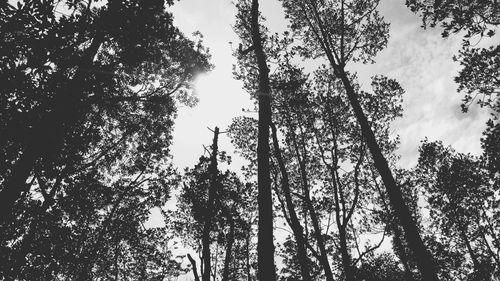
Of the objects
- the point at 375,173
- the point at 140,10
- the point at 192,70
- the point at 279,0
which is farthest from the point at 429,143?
the point at 140,10

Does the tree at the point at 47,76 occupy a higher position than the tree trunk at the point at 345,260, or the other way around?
the tree at the point at 47,76

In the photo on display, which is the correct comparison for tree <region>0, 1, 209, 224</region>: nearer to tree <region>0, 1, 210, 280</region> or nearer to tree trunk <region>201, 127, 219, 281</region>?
tree <region>0, 1, 210, 280</region>

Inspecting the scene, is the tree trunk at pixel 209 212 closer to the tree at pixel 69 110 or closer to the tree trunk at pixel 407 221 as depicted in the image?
the tree at pixel 69 110

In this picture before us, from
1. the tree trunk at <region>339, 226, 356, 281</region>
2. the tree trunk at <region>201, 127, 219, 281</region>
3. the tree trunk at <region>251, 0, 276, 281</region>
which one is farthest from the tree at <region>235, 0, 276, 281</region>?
the tree trunk at <region>339, 226, 356, 281</region>

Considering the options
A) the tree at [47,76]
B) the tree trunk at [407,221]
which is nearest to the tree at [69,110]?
the tree at [47,76]

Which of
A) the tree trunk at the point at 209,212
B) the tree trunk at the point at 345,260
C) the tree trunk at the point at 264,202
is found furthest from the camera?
the tree trunk at the point at 345,260

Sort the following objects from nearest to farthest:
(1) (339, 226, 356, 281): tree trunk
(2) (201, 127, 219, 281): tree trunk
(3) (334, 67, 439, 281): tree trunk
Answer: (3) (334, 67, 439, 281): tree trunk
(2) (201, 127, 219, 281): tree trunk
(1) (339, 226, 356, 281): tree trunk

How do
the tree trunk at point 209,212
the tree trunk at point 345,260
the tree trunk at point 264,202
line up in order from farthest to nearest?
1. the tree trunk at point 345,260
2. the tree trunk at point 209,212
3. the tree trunk at point 264,202

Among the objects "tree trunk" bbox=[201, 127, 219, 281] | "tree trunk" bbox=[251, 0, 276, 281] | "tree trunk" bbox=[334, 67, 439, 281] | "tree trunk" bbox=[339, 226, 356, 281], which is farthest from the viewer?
"tree trunk" bbox=[339, 226, 356, 281]

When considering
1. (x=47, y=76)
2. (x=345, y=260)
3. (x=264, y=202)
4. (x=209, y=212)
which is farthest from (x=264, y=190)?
(x=345, y=260)

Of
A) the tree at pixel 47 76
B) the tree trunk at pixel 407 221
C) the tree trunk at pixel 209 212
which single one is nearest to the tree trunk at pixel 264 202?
the tree at pixel 47 76

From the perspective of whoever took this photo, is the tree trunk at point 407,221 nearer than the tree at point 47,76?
No

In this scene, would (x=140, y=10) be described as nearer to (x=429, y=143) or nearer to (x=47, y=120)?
(x=47, y=120)

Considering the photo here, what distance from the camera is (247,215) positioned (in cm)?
2508
